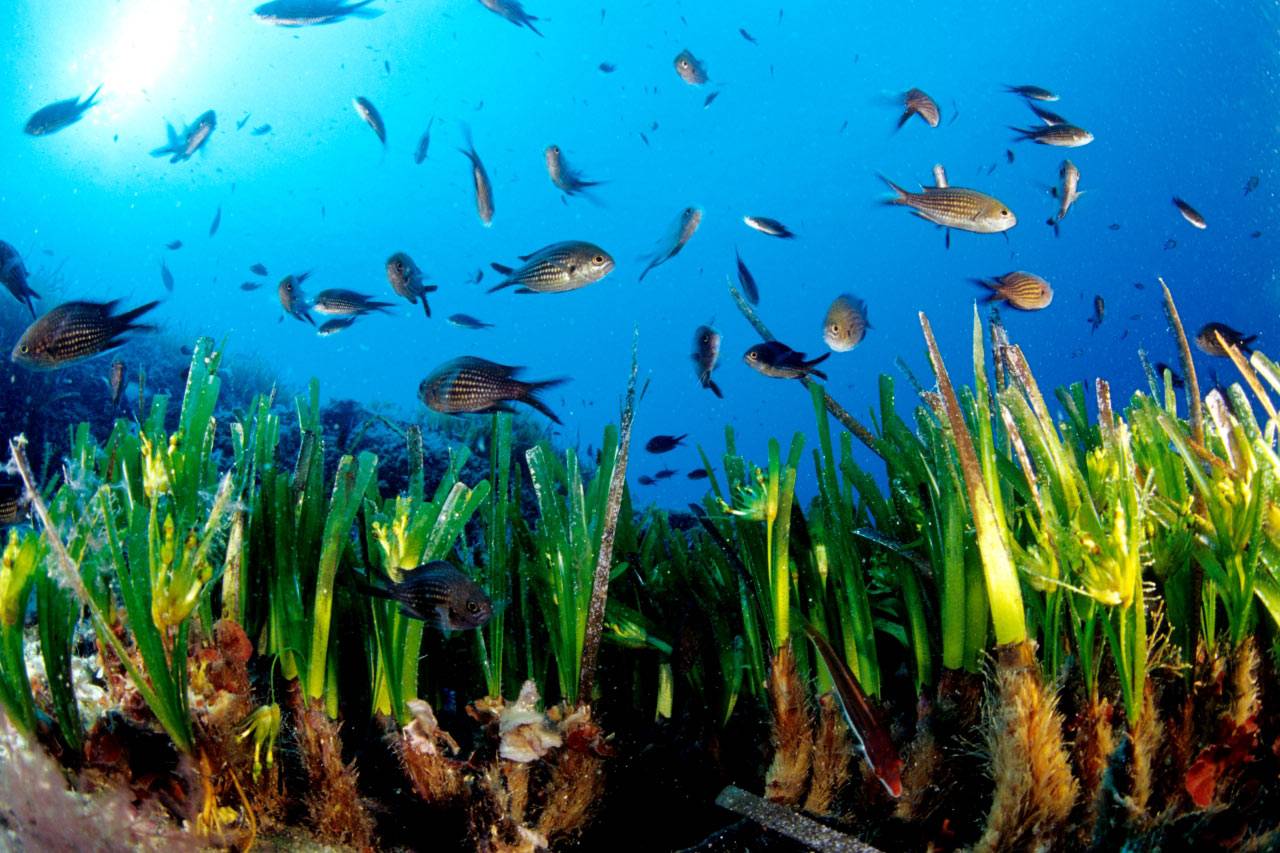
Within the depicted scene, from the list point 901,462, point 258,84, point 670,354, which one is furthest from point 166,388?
point 670,354

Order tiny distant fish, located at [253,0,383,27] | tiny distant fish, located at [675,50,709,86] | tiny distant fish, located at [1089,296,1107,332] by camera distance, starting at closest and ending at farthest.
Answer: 1. tiny distant fish, located at [253,0,383,27]
2. tiny distant fish, located at [1089,296,1107,332]
3. tiny distant fish, located at [675,50,709,86]

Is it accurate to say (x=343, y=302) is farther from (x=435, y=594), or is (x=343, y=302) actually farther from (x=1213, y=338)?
(x=1213, y=338)

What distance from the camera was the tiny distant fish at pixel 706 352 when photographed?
5.25m

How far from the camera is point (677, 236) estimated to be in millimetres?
5840

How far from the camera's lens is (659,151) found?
83375 mm

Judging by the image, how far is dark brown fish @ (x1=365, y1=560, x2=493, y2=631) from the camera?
1977 millimetres

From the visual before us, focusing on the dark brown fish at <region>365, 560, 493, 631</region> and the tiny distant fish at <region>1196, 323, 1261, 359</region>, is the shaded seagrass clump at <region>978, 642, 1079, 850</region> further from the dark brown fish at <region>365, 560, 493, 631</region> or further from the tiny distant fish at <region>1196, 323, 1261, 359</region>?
the tiny distant fish at <region>1196, 323, 1261, 359</region>

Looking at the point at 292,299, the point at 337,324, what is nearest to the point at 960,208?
the point at 337,324

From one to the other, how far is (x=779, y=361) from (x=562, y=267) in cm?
167

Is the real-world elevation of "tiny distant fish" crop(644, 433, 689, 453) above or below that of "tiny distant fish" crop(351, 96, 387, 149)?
below

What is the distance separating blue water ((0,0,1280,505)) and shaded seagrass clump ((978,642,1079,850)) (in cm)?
4960

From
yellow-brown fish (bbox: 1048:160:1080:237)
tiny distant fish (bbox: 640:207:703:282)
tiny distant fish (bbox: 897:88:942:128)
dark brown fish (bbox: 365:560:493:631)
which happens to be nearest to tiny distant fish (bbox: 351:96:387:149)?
tiny distant fish (bbox: 640:207:703:282)

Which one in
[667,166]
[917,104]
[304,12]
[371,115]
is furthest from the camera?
[667,166]

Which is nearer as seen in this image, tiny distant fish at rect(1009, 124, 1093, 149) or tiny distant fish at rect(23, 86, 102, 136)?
tiny distant fish at rect(1009, 124, 1093, 149)
